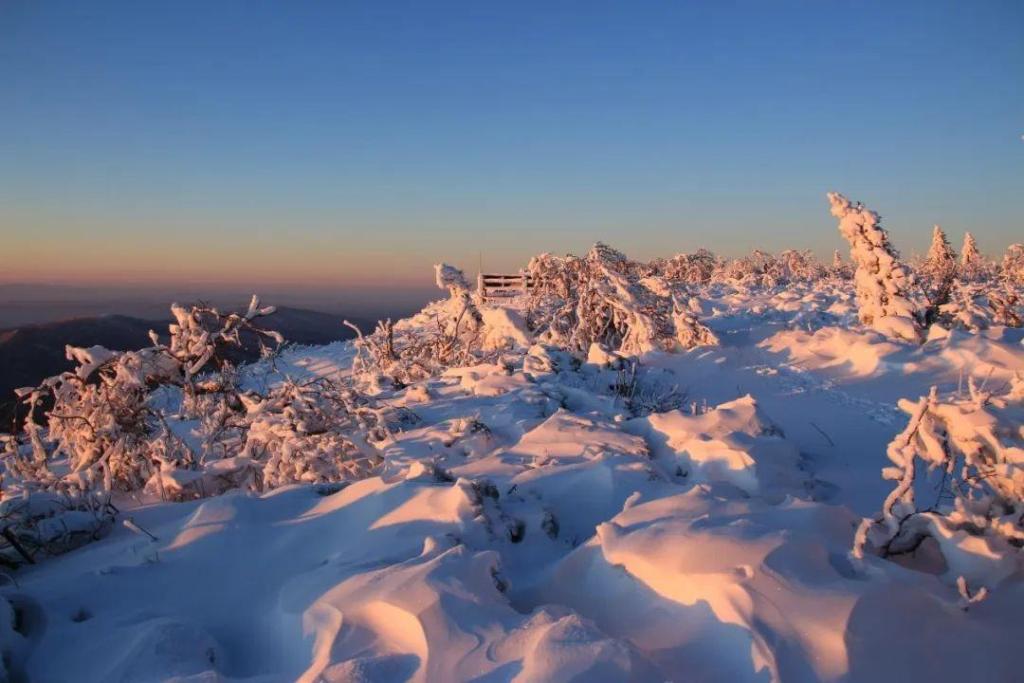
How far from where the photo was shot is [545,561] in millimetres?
2748

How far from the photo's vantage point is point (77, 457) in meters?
4.84

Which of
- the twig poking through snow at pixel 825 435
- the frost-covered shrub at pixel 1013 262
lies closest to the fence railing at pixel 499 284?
the twig poking through snow at pixel 825 435

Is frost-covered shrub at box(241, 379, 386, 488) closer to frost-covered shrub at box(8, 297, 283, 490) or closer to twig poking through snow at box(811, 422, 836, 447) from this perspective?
frost-covered shrub at box(8, 297, 283, 490)

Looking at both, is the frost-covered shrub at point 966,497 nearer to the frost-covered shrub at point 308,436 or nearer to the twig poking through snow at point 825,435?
the twig poking through snow at point 825,435

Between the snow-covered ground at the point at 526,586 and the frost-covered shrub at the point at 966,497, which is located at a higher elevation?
the frost-covered shrub at the point at 966,497

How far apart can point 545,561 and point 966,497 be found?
1731 mm

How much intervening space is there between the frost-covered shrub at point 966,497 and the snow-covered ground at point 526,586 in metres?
0.10

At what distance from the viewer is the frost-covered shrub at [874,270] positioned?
10.1m

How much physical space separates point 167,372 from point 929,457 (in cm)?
515

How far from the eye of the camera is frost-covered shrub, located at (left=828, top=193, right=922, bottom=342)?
10078mm

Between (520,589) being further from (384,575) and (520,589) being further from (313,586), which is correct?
→ (313,586)

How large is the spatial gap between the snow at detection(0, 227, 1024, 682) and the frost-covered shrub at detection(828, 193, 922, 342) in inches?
236

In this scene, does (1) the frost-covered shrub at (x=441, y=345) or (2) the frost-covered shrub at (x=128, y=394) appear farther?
(1) the frost-covered shrub at (x=441, y=345)

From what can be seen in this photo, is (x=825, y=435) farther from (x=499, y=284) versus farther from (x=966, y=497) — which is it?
(x=499, y=284)
